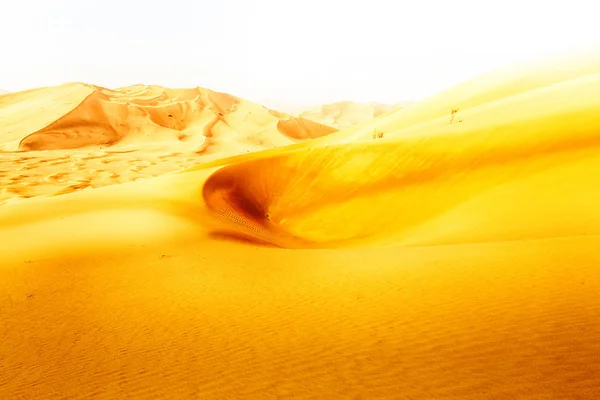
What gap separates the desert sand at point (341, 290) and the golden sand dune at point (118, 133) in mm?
16545

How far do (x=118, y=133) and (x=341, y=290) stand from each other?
4734 centimetres

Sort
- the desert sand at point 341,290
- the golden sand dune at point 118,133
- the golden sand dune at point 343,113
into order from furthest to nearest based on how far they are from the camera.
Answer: the golden sand dune at point 343,113, the golden sand dune at point 118,133, the desert sand at point 341,290

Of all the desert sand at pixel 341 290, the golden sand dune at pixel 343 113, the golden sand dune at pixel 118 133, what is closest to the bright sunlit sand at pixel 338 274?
the desert sand at pixel 341 290

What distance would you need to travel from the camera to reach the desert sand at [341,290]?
11.5 feet

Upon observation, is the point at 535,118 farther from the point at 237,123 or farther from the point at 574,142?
the point at 237,123

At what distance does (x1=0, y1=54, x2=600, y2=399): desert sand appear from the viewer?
11.5 feet

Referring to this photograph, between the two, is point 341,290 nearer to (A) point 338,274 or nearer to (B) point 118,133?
(A) point 338,274

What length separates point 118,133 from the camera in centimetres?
4678

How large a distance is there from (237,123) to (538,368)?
55197 mm

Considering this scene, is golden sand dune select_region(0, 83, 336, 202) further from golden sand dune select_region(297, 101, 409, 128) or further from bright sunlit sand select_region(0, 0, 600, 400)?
golden sand dune select_region(297, 101, 409, 128)

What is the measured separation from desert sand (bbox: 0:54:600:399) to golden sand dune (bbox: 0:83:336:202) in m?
16.5

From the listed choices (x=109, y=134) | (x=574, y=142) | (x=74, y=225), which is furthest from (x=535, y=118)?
(x=109, y=134)

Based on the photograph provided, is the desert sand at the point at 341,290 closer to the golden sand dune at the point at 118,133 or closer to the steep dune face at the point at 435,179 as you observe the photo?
the steep dune face at the point at 435,179

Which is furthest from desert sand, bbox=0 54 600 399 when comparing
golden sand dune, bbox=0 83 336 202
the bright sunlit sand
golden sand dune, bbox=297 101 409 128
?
golden sand dune, bbox=297 101 409 128
